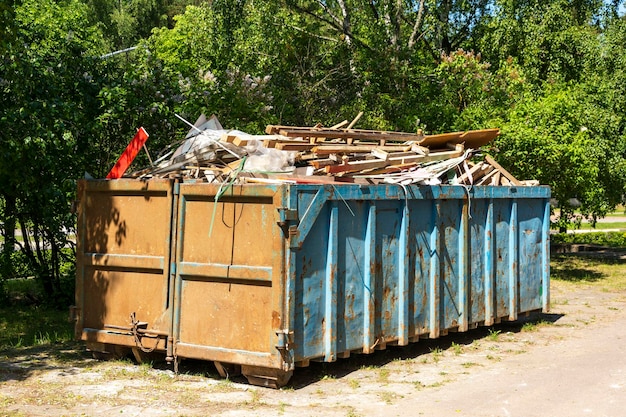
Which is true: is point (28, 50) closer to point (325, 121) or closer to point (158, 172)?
point (158, 172)

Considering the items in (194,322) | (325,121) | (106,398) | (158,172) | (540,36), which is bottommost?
(106,398)

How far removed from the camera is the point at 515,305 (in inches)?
442

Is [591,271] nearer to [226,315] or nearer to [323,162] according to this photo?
[323,162]

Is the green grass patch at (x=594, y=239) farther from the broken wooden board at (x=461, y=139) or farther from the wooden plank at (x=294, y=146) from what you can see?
the wooden plank at (x=294, y=146)

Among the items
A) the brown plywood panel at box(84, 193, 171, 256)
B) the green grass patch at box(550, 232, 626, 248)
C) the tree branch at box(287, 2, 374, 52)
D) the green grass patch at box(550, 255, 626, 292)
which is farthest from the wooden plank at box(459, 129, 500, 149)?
the green grass patch at box(550, 232, 626, 248)

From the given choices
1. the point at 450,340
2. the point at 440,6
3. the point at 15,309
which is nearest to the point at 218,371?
the point at 450,340

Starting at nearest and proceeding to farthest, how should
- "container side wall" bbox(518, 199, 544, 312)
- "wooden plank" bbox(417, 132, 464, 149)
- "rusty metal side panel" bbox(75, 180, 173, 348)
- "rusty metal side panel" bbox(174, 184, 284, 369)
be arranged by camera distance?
"rusty metal side panel" bbox(174, 184, 284, 369) < "rusty metal side panel" bbox(75, 180, 173, 348) < "wooden plank" bbox(417, 132, 464, 149) < "container side wall" bbox(518, 199, 544, 312)

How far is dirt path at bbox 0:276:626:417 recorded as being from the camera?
23.7 feet

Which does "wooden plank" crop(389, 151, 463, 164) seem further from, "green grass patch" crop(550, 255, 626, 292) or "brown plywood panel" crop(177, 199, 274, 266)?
"green grass patch" crop(550, 255, 626, 292)

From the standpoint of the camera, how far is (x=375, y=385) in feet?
27.0

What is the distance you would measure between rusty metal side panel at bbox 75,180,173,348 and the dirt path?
50cm

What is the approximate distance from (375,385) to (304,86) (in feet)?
36.7

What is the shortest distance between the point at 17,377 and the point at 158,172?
103 inches

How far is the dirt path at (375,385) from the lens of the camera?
7215mm
